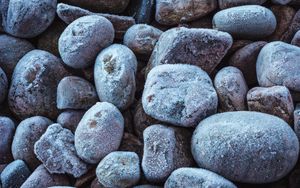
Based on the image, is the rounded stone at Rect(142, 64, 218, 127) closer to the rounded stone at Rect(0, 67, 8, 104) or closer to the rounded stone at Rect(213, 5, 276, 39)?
the rounded stone at Rect(213, 5, 276, 39)

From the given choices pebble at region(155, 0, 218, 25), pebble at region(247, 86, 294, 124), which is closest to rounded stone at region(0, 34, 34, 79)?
pebble at region(155, 0, 218, 25)

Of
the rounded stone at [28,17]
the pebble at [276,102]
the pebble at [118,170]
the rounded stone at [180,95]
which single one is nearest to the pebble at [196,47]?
the rounded stone at [180,95]

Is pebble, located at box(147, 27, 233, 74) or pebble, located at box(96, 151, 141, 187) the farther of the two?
pebble, located at box(147, 27, 233, 74)

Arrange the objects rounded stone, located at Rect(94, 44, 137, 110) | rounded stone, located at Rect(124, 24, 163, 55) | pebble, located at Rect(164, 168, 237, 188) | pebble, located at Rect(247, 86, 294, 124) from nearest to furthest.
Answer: pebble, located at Rect(164, 168, 237, 188)
pebble, located at Rect(247, 86, 294, 124)
rounded stone, located at Rect(94, 44, 137, 110)
rounded stone, located at Rect(124, 24, 163, 55)

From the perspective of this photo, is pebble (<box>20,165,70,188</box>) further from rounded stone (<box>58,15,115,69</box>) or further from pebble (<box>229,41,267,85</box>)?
pebble (<box>229,41,267,85</box>)

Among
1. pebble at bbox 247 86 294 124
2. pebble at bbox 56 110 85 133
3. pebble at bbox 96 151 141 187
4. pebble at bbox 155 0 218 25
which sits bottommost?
pebble at bbox 96 151 141 187

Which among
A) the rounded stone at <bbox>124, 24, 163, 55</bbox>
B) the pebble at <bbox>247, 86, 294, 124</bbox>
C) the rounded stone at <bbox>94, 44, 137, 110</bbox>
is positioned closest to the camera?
the pebble at <bbox>247, 86, 294, 124</bbox>

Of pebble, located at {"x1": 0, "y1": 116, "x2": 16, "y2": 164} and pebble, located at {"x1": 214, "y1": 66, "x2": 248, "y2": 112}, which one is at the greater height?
pebble, located at {"x1": 214, "y1": 66, "x2": 248, "y2": 112}
